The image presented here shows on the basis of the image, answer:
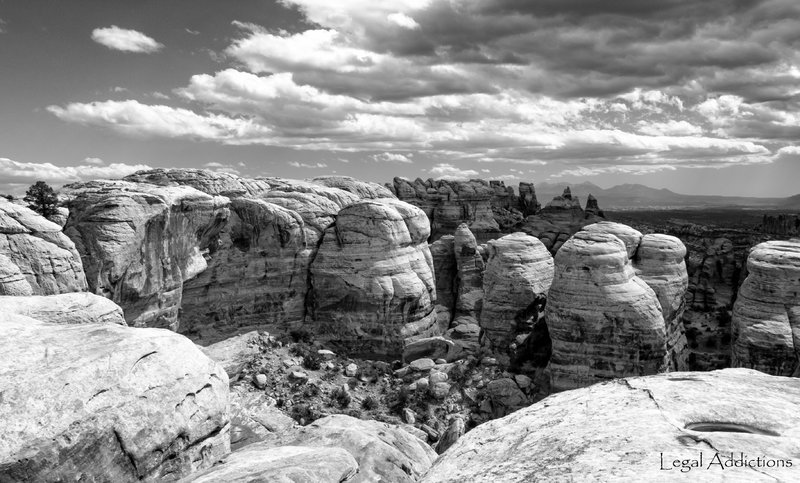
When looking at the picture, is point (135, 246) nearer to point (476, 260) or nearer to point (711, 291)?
point (476, 260)

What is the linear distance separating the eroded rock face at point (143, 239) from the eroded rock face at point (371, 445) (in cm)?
1237

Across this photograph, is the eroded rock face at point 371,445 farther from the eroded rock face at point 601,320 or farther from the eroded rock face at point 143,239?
the eroded rock face at point 143,239

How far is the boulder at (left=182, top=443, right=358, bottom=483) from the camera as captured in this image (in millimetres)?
9203

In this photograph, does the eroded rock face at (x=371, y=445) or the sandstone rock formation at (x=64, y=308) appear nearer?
the eroded rock face at (x=371, y=445)

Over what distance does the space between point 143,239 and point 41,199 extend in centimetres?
411

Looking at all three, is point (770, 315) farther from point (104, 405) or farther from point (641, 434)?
point (104, 405)

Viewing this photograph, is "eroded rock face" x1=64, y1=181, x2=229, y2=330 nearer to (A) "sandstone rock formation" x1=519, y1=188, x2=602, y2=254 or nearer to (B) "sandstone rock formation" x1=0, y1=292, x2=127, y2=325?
(B) "sandstone rock formation" x1=0, y1=292, x2=127, y2=325

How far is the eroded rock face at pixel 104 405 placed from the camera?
923 cm

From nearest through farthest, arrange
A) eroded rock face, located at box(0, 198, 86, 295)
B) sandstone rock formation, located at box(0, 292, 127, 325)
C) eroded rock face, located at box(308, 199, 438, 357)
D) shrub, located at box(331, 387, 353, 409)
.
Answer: sandstone rock formation, located at box(0, 292, 127, 325)
eroded rock face, located at box(0, 198, 86, 295)
shrub, located at box(331, 387, 353, 409)
eroded rock face, located at box(308, 199, 438, 357)

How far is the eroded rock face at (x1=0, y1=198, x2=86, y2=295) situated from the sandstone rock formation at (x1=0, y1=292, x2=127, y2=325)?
2850 millimetres

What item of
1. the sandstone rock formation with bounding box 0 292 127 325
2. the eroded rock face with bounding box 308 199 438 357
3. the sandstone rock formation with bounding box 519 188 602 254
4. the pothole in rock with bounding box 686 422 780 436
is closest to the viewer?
the pothole in rock with bounding box 686 422 780 436

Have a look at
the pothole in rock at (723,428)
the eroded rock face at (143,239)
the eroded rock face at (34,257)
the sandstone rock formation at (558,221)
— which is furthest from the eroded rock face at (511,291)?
the sandstone rock formation at (558,221)

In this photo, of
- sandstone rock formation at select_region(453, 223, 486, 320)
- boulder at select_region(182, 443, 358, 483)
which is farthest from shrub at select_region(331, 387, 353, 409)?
sandstone rock formation at select_region(453, 223, 486, 320)

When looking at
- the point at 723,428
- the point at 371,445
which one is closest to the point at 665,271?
the point at 371,445
